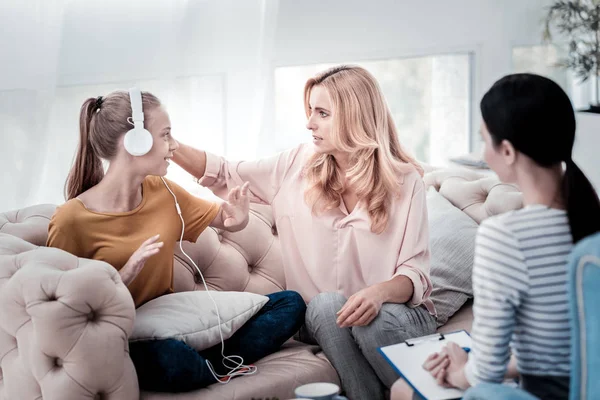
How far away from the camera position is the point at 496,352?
127cm

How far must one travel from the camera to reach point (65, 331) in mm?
1572

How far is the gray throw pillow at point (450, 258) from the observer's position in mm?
2320

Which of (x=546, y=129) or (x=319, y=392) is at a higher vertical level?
(x=546, y=129)

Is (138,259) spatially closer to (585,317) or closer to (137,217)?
(137,217)

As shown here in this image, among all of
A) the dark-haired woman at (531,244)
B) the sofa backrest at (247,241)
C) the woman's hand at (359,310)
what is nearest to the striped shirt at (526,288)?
the dark-haired woman at (531,244)

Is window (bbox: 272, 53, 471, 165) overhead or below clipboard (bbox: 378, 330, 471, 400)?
overhead

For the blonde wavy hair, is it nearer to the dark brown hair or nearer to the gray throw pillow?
the gray throw pillow

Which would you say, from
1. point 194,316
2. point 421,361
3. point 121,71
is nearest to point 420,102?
point 121,71

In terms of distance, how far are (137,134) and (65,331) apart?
0.58 metres

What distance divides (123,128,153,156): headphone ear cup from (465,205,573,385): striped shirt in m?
0.98

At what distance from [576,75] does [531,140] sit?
3.52 meters

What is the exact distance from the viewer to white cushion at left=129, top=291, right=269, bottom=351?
1.79 meters

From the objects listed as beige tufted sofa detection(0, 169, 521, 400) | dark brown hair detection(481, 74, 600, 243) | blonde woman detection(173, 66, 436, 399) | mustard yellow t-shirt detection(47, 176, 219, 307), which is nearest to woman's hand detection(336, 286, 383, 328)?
blonde woman detection(173, 66, 436, 399)

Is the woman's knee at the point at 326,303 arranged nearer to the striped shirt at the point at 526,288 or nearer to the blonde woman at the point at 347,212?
the blonde woman at the point at 347,212
